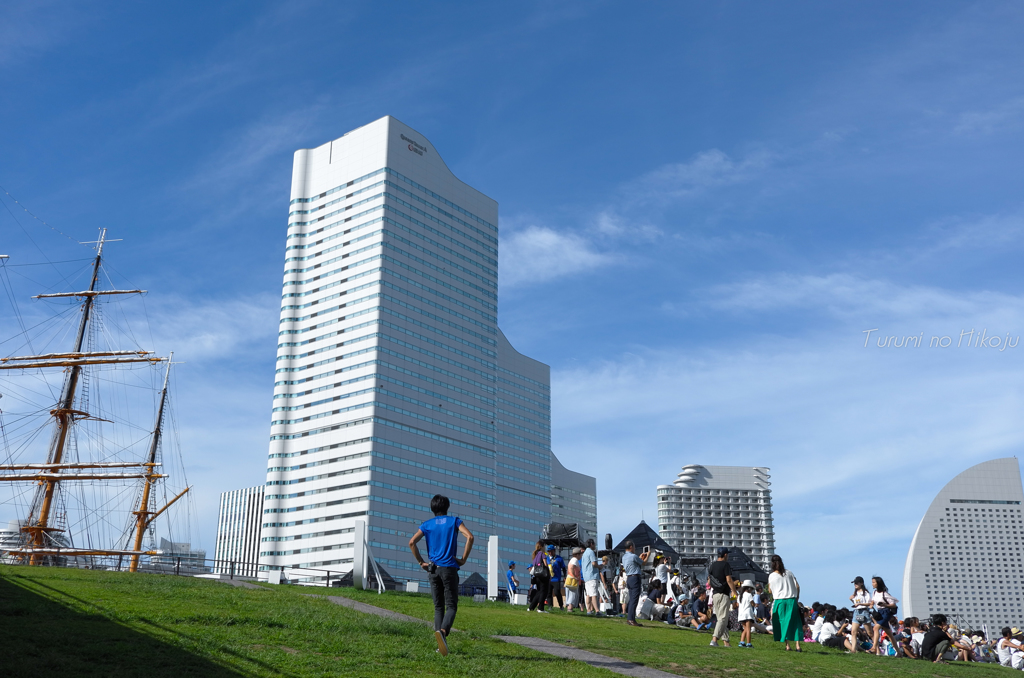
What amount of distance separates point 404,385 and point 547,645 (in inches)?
5762

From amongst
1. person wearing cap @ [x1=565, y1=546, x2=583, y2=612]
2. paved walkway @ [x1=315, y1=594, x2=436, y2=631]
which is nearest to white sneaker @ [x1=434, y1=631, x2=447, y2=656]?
paved walkway @ [x1=315, y1=594, x2=436, y2=631]

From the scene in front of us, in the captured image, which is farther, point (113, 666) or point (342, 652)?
point (342, 652)

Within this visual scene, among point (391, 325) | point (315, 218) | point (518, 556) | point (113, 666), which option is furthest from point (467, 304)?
point (113, 666)

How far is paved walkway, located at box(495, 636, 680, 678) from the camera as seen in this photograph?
11.2 m

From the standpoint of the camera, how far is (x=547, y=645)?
13.6 m

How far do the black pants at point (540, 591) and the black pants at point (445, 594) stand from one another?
1105 cm

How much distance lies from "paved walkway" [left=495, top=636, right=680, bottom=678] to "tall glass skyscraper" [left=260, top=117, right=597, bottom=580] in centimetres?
13572

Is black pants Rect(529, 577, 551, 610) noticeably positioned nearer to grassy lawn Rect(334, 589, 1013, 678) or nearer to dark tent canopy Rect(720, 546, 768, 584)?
grassy lawn Rect(334, 589, 1013, 678)

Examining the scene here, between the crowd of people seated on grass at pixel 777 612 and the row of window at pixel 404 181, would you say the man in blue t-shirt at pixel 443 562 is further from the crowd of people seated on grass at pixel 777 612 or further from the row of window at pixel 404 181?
the row of window at pixel 404 181

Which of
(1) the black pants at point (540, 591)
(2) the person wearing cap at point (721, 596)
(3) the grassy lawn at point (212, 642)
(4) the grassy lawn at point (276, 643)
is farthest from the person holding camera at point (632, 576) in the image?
(3) the grassy lawn at point (212, 642)

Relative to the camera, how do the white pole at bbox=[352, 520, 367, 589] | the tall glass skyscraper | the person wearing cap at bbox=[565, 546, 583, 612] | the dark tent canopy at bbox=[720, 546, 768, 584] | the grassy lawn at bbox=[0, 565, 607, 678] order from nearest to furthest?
the grassy lawn at bbox=[0, 565, 607, 678]
the person wearing cap at bbox=[565, 546, 583, 612]
the white pole at bbox=[352, 520, 367, 589]
the dark tent canopy at bbox=[720, 546, 768, 584]
the tall glass skyscraper

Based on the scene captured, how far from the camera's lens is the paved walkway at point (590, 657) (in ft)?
36.9

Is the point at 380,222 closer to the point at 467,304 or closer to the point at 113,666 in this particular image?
the point at 467,304

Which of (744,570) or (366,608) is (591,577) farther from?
(744,570)
